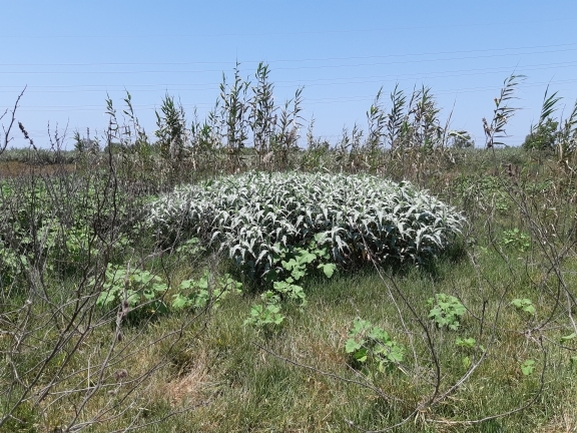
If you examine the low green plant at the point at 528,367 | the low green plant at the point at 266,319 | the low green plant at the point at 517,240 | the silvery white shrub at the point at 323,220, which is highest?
the silvery white shrub at the point at 323,220

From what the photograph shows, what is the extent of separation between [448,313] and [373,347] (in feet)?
2.30

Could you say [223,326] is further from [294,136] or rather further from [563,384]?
[294,136]

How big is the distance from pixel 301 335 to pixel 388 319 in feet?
2.37

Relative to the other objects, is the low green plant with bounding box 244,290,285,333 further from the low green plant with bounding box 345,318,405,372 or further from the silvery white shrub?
the silvery white shrub

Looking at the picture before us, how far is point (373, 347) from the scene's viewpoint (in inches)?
108

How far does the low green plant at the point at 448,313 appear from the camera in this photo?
9.92 feet

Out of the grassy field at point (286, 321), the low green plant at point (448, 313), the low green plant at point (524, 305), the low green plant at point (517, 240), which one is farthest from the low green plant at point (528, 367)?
the low green plant at point (517, 240)

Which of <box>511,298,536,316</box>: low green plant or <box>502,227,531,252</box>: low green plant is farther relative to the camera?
<box>502,227,531,252</box>: low green plant

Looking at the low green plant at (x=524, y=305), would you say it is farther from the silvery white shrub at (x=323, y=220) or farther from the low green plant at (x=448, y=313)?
the silvery white shrub at (x=323, y=220)

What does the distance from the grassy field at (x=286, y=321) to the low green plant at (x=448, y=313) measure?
0.04ft

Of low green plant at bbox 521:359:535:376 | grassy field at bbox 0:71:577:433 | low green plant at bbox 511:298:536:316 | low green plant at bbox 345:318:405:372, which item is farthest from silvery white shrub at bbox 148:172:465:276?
low green plant at bbox 521:359:535:376

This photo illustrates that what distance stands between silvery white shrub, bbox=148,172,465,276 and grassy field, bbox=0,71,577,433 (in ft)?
0.10

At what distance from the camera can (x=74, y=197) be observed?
484 centimetres

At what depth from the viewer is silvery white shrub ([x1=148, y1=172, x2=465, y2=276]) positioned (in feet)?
13.9
